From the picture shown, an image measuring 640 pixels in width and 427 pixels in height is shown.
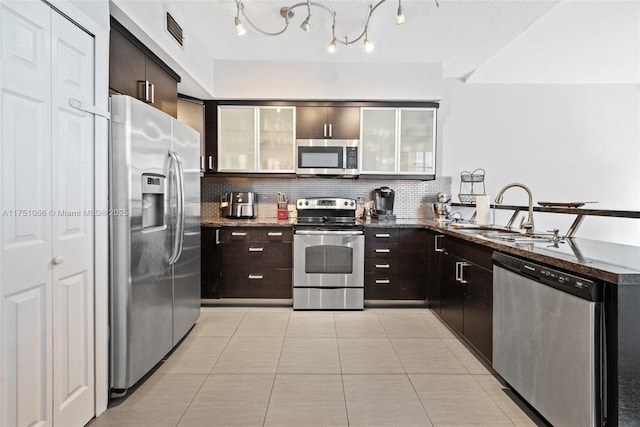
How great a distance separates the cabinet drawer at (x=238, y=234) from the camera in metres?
3.88

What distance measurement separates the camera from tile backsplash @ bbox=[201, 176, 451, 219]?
14.8 ft

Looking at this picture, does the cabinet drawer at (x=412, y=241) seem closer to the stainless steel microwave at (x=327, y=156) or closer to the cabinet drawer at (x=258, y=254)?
the stainless steel microwave at (x=327, y=156)

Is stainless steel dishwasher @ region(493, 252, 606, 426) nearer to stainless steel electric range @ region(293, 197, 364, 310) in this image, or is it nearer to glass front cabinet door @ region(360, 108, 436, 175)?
stainless steel electric range @ region(293, 197, 364, 310)

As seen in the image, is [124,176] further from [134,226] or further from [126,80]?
[126,80]

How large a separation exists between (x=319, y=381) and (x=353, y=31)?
2.94m

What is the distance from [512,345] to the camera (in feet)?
6.82

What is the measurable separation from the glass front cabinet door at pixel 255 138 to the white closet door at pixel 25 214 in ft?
8.50

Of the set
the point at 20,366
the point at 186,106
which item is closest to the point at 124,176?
the point at 20,366

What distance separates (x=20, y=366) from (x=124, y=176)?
102 cm

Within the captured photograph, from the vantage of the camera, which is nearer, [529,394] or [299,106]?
[529,394]

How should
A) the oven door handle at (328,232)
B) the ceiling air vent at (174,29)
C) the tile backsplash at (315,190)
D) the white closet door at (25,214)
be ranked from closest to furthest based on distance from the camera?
the white closet door at (25,214), the ceiling air vent at (174,29), the oven door handle at (328,232), the tile backsplash at (315,190)

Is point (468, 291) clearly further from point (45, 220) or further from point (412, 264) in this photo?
point (45, 220)

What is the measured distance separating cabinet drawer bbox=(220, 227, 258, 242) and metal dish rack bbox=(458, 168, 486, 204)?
2.53 meters

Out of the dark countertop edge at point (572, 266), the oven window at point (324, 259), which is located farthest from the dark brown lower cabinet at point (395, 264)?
the dark countertop edge at point (572, 266)
